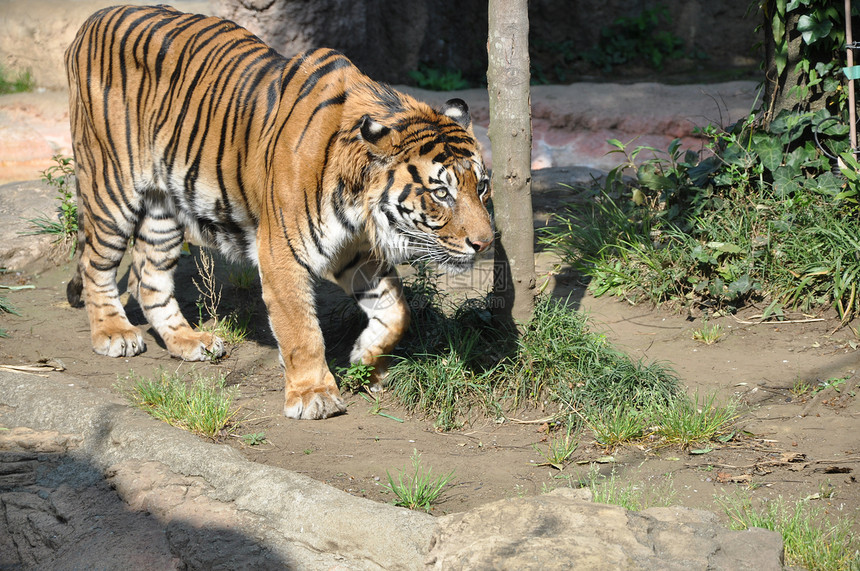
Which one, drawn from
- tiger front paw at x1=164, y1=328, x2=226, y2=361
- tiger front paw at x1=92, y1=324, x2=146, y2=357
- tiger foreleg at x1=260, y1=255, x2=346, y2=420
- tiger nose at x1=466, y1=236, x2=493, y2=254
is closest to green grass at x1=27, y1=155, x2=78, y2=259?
tiger front paw at x1=92, y1=324, x2=146, y2=357

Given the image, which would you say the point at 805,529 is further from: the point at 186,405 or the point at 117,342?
the point at 117,342

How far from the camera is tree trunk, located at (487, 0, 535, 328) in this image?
393cm

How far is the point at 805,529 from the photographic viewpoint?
105 inches

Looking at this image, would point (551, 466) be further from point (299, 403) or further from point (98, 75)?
point (98, 75)

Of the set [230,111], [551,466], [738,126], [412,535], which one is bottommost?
[551,466]

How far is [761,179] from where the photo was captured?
5.18m

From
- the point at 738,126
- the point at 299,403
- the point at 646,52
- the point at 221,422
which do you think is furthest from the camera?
the point at 646,52

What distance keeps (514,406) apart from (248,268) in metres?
2.58

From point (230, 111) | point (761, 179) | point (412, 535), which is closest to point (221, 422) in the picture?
→ point (412, 535)

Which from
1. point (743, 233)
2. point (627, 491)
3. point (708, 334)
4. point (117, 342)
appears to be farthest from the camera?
point (743, 233)

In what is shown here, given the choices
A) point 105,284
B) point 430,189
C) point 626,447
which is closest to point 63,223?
point 105,284

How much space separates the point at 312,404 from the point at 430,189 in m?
1.21

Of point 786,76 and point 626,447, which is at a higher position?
point 786,76

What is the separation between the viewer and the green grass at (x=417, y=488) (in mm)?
3145
